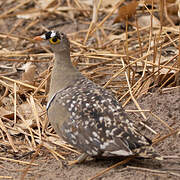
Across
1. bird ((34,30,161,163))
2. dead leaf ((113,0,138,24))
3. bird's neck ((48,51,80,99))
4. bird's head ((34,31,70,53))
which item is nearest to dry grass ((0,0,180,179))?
dead leaf ((113,0,138,24))

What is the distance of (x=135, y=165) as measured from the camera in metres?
3.09

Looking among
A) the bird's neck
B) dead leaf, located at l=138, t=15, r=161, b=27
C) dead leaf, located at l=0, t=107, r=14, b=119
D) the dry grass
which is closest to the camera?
the bird's neck

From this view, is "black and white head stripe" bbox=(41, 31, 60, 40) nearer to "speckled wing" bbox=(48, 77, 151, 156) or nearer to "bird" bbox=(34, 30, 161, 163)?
"bird" bbox=(34, 30, 161, 163)

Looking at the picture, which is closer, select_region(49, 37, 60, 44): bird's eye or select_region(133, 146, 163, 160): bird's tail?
select_region(133, 146, 163, 160): bird's tail

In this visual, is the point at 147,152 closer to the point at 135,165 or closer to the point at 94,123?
the point at 135,165

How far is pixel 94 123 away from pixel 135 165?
423mm

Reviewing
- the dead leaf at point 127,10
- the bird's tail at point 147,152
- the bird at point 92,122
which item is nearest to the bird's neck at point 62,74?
the bird at point 92,122

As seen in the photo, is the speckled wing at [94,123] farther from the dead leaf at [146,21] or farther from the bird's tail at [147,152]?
the dead leaf at [146,21]

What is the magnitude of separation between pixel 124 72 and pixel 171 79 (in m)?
0.69

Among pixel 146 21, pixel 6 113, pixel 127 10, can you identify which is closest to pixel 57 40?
pixel 6 113

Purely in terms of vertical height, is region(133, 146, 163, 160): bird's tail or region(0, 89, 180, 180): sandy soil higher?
region(133, 146, 163, 160): bird's tail

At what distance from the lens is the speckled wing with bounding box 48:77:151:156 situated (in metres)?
2.91

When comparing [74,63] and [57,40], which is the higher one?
[57,40]

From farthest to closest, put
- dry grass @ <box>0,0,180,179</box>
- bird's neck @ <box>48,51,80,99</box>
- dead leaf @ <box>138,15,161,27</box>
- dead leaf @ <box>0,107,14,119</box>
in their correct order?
dead leaf @ <box>138,15,161,27</box>, dead leaf @ <box>0,107,14,119</box>, dry grass @ <box>0,0,180,179</box>, bird's neck @ <box>48,51,80,99</box>
